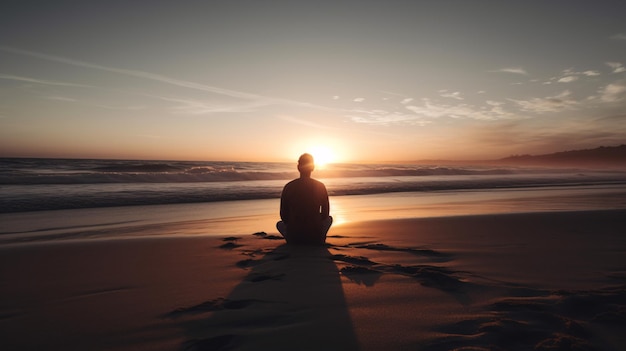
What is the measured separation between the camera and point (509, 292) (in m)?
3.51

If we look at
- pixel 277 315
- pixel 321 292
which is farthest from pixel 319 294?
pixel 277 315

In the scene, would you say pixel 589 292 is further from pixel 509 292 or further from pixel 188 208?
pixel 188 208

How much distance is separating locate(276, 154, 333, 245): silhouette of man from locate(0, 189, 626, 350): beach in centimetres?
Result: 34

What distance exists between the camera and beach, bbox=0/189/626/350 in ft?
8.56

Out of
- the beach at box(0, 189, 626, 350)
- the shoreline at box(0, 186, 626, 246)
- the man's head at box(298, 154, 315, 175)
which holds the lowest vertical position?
the shoreline at box(0, 186, 626, 246)

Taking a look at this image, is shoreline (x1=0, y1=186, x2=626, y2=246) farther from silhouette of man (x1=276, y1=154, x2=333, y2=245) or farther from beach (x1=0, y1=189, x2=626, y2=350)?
silhouette of man (x1=276, y1=154, x2=333, y2=245)

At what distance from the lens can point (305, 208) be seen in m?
5.80

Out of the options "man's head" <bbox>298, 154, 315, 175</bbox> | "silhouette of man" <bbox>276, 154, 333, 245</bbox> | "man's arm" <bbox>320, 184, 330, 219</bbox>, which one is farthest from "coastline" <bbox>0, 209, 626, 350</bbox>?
"man's head" <bbox>298, 154, 315, 175</bbox>

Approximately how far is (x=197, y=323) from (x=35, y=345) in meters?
1.20

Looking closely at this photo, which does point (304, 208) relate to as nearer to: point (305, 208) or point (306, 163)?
point (305, 208)

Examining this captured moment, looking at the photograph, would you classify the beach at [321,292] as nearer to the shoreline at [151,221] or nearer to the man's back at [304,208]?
the man's back at [304,208]

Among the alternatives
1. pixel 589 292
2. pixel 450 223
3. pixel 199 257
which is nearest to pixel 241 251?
pixel 199 257

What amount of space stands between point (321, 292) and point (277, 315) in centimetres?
73

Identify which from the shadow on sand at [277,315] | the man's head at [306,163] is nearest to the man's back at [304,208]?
the man's head at [306,163]
